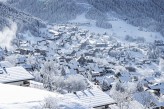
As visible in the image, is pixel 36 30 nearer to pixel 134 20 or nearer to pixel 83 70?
pixel 134 20

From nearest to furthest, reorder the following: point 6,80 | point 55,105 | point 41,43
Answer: point 55,105
point 6,80
point 41,43

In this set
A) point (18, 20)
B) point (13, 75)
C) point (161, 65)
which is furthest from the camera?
point (18, 20)

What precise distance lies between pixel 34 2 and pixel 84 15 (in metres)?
33.2

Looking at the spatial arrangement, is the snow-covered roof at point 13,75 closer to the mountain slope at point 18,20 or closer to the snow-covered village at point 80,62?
the snow-covered village at point 80,62

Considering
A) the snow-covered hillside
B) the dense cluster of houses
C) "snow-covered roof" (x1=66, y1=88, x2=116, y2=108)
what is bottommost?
the dense cluster of houses

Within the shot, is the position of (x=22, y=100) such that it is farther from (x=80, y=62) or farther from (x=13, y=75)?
(x=80, y=62)

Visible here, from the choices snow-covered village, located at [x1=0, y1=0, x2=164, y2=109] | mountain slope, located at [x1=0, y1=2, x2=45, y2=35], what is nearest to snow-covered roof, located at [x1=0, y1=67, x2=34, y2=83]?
snow-covered village, located at [x1=0, y1=0, x2=164, y2=109]

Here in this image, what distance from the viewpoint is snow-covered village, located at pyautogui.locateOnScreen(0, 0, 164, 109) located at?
1614 centimetres

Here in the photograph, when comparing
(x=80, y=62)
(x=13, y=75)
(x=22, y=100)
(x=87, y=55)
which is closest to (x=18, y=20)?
(x=87, y=55)

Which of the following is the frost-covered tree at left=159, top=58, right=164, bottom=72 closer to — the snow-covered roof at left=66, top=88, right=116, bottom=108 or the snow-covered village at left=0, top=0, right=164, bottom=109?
the snow-covered village at left=0, top=0, right=164, bottom=109

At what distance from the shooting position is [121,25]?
158625mm

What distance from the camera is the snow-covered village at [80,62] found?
1614 centimetres

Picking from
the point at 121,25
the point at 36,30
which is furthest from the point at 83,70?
the point at 121,25

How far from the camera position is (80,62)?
7394 centimetres
